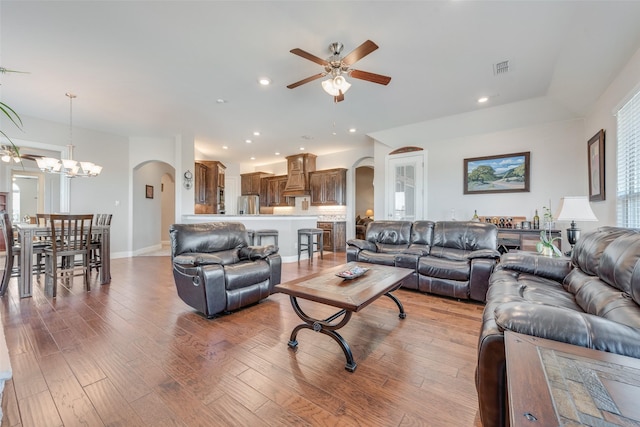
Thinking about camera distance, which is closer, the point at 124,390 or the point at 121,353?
the point at 124,390

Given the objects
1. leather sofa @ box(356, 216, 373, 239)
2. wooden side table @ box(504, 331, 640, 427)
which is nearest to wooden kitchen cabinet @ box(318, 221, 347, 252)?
leather sofa @ box(356, 216, 373, 239)

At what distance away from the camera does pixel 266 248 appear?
3184 millimetres

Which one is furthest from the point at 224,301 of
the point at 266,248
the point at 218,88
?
the point at 218,88

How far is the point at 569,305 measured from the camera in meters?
1.72

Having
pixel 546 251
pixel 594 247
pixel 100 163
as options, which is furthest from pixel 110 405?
pixel 100 163

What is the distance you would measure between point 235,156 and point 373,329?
7229 millimetres

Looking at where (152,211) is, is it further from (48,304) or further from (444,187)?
(444,187)

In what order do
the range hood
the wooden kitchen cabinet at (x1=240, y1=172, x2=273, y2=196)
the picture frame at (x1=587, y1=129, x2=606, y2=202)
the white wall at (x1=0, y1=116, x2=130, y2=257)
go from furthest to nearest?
the wooden kitchen cabinet at (x1=240, y1=172, x2=273, y2=196) → the range hood → the white wall at (x1=0, y1=116, x2=130, y2=257) → the picture frame at (x1=587, y1=129, x2=606, y2=202)

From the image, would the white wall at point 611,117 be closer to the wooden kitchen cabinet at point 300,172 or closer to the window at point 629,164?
the window at point 629,164

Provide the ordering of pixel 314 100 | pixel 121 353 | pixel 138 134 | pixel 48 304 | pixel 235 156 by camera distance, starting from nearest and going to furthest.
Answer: pixel 121 353 → pixel 48 304 → pixel 314 100 → pixel 138 134 → pixel 235 156

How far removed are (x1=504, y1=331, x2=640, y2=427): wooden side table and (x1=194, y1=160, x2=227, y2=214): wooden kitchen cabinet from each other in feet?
25.4

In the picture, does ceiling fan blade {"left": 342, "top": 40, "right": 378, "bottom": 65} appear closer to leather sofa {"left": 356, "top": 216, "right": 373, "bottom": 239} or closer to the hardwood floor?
the hardwood floor

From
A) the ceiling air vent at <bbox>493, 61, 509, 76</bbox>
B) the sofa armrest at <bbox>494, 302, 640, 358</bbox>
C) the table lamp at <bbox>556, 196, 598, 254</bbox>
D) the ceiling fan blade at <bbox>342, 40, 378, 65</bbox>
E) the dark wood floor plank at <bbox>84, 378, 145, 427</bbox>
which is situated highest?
Answer: the ceiling air vent at <bbox>493, 61, 509, 76</bbox>

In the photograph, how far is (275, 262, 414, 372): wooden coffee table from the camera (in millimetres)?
1779
